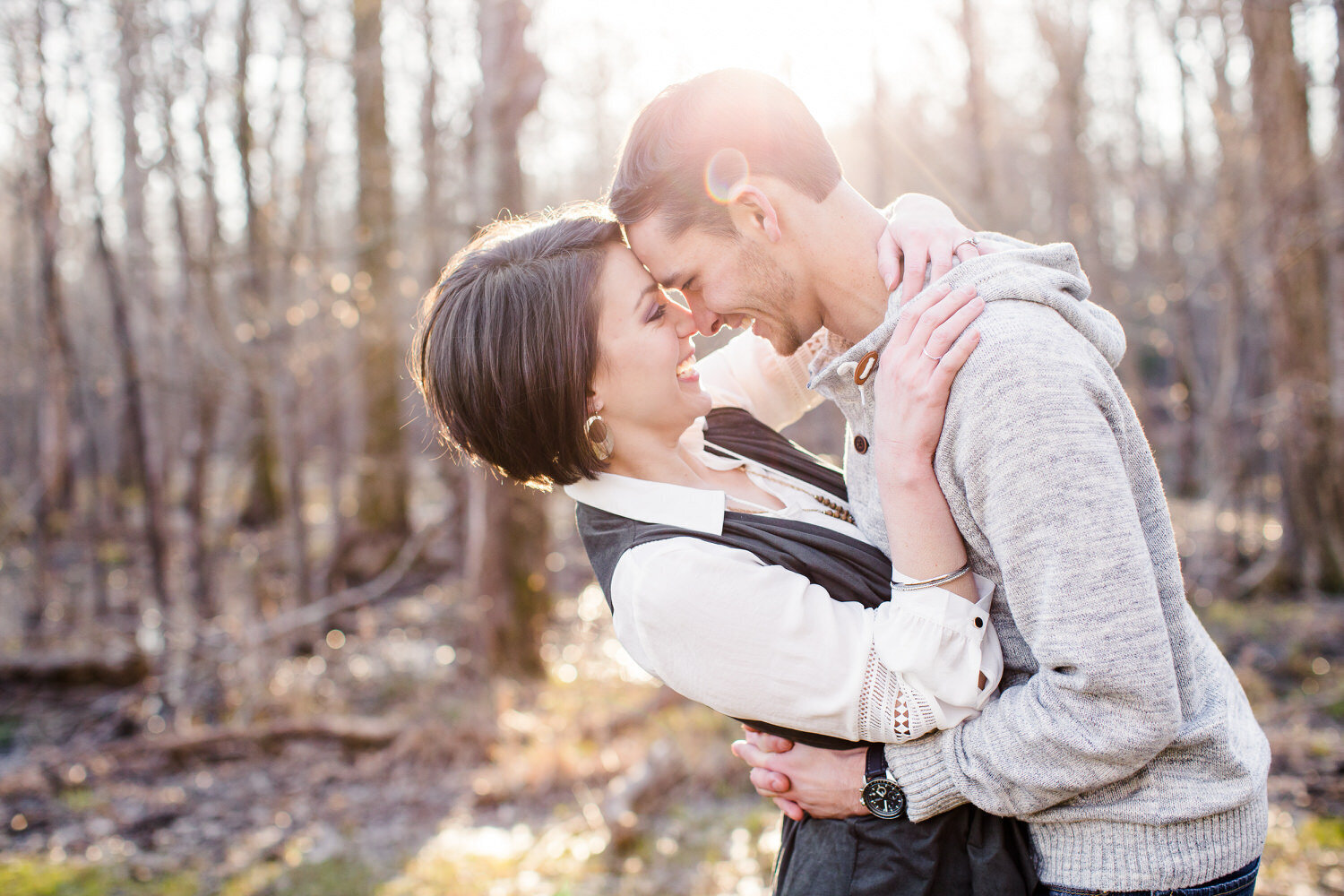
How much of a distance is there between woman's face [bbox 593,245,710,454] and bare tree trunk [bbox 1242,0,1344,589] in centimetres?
707

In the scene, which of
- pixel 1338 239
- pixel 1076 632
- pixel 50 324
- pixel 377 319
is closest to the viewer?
pixel 1076 632

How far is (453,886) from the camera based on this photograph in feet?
12.7

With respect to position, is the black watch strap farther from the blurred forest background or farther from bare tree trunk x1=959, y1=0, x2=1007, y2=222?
bare tree trunk x1=959, y1=0, x2=1007, y2=222

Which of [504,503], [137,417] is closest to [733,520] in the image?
[504,503]

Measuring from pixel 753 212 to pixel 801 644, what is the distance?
0.79 meters

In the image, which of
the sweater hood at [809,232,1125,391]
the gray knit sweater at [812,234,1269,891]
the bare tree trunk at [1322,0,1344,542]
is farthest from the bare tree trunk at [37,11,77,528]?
the bare tree trunk at [1322,0,1344,542]

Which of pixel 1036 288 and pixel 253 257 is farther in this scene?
pixel 253 257

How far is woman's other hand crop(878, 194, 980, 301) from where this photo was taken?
1.51 m

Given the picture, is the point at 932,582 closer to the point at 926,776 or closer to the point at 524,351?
the point at 926,776

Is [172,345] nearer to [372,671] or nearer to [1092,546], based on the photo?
[372,671]

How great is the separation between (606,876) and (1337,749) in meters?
3.55

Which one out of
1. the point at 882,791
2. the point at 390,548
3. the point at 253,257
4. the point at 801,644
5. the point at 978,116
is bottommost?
the point at 390,548

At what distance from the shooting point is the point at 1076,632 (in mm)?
1227

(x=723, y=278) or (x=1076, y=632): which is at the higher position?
(x=723, y=278)
